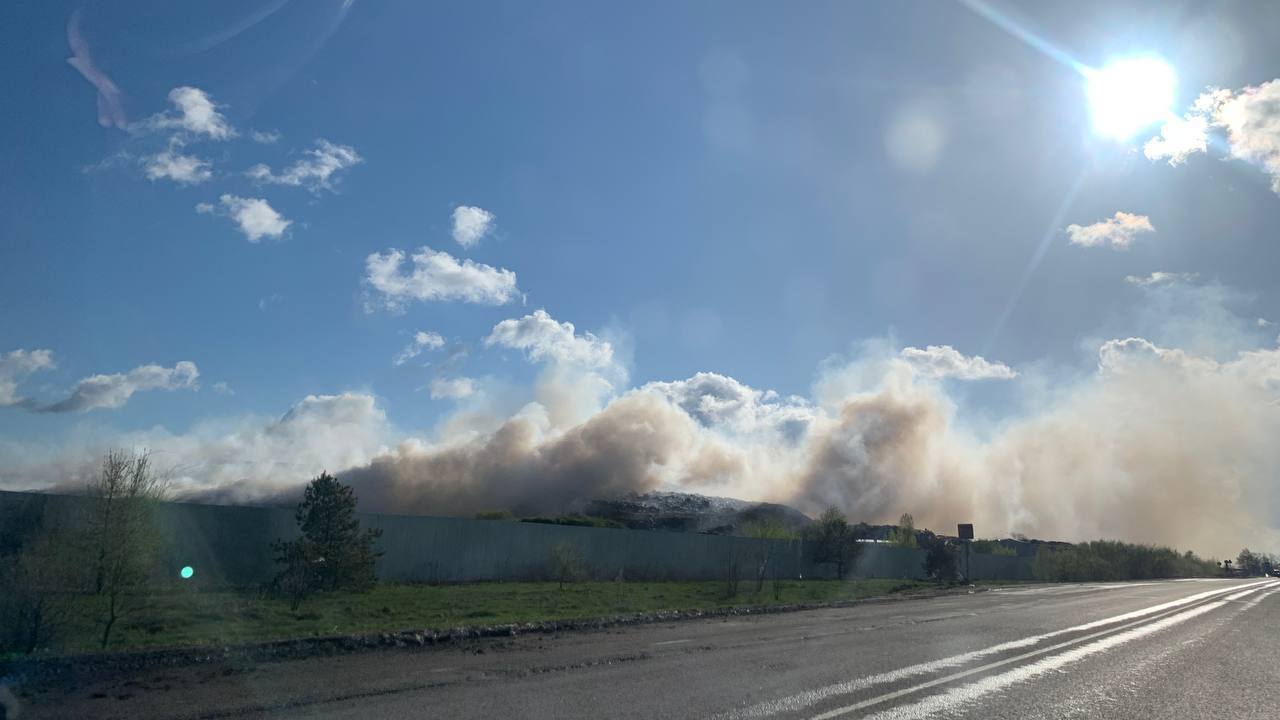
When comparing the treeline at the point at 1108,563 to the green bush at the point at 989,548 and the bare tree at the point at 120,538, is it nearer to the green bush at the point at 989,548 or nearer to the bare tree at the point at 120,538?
the green bush at the point at 989,548

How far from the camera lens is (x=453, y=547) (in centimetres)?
3997

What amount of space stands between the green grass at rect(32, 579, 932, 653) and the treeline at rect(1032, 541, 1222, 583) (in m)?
63.4

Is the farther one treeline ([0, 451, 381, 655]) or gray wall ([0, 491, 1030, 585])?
gray wall ([0, 491, 1030, 585])

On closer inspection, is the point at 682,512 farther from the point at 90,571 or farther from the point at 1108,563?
the point at 90,571

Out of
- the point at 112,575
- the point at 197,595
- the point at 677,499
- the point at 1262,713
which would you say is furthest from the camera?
the point at 677,499

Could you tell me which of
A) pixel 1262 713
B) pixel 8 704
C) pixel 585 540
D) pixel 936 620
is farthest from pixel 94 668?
pixel 585 540

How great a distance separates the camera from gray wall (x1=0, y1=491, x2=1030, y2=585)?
30.2 metres

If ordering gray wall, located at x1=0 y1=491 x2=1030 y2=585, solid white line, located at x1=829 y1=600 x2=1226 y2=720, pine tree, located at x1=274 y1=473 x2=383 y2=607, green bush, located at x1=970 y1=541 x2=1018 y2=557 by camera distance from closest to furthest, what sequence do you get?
solid white line, located at x1=829 y1=600 x2=1226 y2=720
pine tree, located at x1=274 y1=473 x2=383 y2=607
gray wall, located at x1=0 y1=491 x2=1030 y2=585
green bush, located at x1=970 y1=541 x2=1018 y2=557

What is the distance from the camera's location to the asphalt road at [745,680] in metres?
9.16

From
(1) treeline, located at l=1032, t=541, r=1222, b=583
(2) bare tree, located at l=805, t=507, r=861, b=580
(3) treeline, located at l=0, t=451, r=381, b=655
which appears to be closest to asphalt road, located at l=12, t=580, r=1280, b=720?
(3) treeline, located at l=0, t=451, r=381, b=655

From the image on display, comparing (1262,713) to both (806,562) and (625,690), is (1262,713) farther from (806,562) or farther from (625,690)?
(806,562)

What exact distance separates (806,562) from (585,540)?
21922mm

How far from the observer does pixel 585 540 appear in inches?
1847

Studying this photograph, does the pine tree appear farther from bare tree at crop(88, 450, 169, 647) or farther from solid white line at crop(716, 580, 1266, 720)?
solid white line at crop(716, 580, 1266, 720)
